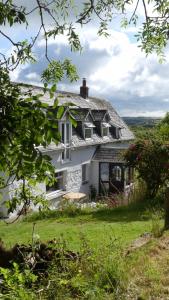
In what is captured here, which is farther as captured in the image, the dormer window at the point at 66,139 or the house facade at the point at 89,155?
the house facade at the point at 89,155

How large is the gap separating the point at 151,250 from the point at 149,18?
354 cm

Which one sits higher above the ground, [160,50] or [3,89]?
[160,50]

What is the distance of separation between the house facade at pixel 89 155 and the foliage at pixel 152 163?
9.12m

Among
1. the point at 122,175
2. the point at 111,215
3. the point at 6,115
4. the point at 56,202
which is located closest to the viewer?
the point at 6,115

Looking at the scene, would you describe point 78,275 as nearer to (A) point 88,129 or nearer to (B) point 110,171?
(A) point 88,129

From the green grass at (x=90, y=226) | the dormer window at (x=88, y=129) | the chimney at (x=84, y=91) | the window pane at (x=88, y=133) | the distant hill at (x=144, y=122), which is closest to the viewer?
the green grass at (x=90, y=226)

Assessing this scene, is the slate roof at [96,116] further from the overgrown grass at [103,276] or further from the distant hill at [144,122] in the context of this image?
the overgrown grass at [103,276]

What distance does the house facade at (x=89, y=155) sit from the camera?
29.3 meters

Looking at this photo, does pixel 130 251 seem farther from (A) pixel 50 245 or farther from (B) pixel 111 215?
(B) pixel 111 215

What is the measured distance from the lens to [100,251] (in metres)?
5.48

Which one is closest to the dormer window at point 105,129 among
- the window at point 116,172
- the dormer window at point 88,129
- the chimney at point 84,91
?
the dormer window at point 88,129

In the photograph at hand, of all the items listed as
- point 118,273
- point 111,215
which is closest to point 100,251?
point 118,273

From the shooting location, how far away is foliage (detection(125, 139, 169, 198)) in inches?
705

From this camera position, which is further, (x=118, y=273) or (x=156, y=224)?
(x=156, y=224)
